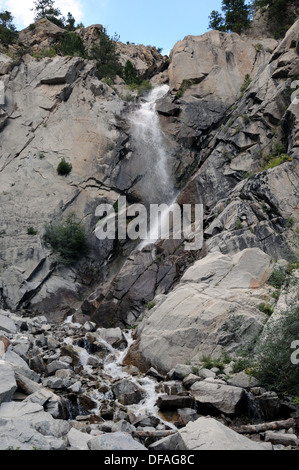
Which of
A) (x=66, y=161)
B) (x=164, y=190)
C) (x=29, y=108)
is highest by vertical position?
(x=29, y=108)

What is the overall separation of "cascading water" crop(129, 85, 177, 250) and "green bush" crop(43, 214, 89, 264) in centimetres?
399

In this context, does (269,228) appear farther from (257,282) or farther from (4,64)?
(4,64)

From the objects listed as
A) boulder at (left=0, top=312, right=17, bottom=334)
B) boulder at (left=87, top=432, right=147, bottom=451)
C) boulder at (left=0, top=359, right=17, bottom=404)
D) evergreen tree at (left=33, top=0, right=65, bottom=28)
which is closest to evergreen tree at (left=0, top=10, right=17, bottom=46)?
evergreen tree at (left=33, top=0, right=65, bottom=28)

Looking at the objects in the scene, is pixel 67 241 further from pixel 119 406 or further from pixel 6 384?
pixel 6 384

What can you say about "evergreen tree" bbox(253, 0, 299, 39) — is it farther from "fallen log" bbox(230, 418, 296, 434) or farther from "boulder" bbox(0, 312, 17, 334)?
"fallen log" bbox(230, 418, 296, 434)

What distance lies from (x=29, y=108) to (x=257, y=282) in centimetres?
2386

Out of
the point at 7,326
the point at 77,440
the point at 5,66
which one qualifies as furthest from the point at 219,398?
the point at 5,66

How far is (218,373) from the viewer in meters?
11.2

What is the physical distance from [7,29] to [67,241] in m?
28.4

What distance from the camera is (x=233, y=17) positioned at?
38.4 meters

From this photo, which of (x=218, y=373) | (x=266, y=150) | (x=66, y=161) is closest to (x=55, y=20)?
(x=66, y=161)

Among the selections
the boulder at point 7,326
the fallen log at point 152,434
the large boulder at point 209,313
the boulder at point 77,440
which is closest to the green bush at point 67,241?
the boulder at point 7,326

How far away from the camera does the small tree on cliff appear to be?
37781 mm
